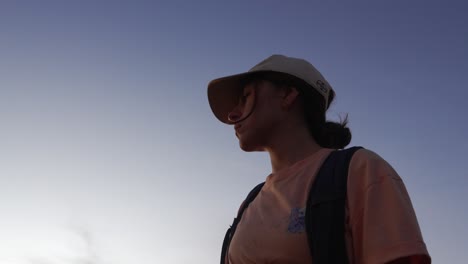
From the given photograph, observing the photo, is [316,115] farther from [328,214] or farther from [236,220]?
[328,214]

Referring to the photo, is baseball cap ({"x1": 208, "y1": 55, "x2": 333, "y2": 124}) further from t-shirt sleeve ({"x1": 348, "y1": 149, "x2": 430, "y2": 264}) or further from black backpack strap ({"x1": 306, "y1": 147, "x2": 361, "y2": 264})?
t-shirt sleeve ({"x1": 348, "y1": 149, "x2": 430, "y2": 264})

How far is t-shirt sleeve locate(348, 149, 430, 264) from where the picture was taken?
2795mm

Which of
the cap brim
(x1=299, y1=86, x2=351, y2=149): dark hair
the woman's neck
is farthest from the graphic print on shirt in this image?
the cap brim

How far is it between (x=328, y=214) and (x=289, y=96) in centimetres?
132

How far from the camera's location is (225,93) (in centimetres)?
454

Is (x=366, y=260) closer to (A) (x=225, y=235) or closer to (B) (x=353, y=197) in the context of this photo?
(B) (x=353, y=197)

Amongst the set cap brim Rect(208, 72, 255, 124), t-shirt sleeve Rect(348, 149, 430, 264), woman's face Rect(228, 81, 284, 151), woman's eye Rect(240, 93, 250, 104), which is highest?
cap brim Rect(208, 72, 255, 124)

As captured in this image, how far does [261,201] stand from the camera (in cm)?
377

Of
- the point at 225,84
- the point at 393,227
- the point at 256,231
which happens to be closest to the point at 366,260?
the point at 393,227

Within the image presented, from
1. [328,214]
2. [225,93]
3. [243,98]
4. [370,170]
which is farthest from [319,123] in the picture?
[328,214]

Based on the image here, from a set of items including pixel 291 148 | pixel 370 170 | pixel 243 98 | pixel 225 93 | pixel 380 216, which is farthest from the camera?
pixel 225 93

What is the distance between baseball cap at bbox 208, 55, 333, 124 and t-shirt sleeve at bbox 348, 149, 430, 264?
1.12 meters

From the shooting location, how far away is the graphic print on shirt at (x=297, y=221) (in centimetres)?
316

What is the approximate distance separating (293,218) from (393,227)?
62cm
